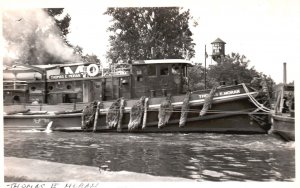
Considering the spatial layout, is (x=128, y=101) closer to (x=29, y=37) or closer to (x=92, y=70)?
(x=92, y=70)

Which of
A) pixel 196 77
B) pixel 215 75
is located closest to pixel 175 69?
pixel 196 77

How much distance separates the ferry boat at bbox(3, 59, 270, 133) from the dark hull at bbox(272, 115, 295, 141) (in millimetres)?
757

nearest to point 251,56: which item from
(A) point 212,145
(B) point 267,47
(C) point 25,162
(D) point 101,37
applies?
(B) point 267,47

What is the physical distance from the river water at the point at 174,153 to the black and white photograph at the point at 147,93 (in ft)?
0.06

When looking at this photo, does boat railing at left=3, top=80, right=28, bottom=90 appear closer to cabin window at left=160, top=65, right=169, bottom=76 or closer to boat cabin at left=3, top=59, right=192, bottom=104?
boat cabin at left=3, top=59, right=192, bottom=104

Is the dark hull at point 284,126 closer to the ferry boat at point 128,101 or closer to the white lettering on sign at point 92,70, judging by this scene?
the ferry boat at point 128,101

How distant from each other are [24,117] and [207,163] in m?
4.39

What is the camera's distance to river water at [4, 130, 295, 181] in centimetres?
542

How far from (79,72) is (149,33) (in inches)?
75.5

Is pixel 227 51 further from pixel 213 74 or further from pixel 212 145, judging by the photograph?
pixel 213 74

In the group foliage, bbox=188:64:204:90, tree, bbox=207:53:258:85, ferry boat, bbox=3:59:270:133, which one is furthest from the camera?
foliage, bbox=188:64:204:90

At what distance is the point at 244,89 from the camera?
8070 millimetres
